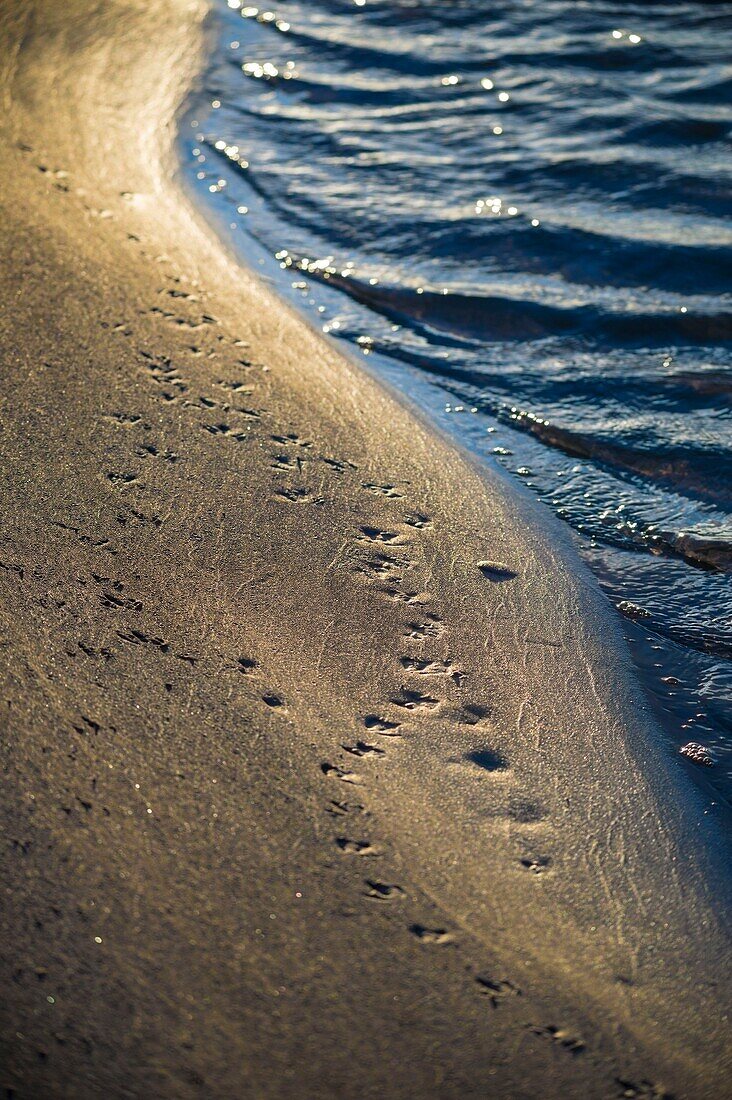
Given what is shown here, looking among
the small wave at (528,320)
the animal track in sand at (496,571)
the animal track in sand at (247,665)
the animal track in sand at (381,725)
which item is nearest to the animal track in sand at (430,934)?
the animal track in sand at (381,725)

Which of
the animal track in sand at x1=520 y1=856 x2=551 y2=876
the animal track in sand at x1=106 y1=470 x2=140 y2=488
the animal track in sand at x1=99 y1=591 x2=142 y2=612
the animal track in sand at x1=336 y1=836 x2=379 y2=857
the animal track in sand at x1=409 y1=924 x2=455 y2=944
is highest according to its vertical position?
the animal track in sand at x1=106 y1=470 x2=140 y2=488

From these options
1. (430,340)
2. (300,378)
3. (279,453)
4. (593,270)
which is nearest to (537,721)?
(279,453)

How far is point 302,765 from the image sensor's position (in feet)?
6.52

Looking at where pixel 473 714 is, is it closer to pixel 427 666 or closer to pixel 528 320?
pixel 427 666

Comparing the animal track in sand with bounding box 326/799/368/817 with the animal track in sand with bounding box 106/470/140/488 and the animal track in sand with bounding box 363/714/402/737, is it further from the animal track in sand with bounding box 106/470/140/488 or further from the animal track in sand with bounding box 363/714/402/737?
the animal track in sand with bounding box 106/470/140/488

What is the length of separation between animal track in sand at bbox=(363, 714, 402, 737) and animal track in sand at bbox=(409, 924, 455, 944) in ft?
1.39

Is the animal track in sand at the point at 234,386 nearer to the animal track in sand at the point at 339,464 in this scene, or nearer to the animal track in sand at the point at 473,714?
the animal track in sand at the point at 339,464

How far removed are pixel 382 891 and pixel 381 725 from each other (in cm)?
38

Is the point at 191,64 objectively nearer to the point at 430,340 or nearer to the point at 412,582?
the point at 430,340

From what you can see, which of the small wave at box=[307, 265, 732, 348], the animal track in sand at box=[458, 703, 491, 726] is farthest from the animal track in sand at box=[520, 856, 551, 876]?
the small wave at box=[307, 265, 732, 348]

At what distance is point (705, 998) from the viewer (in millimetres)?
1776

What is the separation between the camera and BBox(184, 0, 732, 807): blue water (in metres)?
2.88

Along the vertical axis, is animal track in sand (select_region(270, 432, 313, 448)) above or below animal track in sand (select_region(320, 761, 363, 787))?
above

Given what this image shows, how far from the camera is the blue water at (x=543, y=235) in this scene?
288cm
